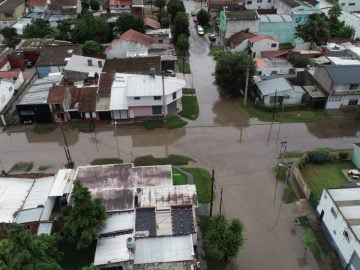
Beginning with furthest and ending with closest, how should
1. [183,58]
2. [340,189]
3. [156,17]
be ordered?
[156,17]
[183,58]
[340,189]

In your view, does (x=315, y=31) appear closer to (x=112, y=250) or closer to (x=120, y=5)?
(x=120, y=5)

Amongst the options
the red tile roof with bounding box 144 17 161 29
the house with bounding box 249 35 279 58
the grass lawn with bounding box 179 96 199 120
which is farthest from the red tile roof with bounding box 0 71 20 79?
the house with bounding box 249 35 279 58

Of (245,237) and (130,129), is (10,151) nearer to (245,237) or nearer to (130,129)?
(130,129)

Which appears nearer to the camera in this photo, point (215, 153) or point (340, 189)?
point (340, 189)

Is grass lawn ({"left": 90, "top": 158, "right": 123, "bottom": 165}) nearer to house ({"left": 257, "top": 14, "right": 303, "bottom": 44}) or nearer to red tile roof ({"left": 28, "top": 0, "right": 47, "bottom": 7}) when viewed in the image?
house ({"left": 257, "top": 14, "right": 303, "bottom": 44})

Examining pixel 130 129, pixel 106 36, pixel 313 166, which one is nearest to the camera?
pixel 313 166

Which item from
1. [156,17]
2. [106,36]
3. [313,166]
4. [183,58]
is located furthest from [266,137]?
[156,17]
